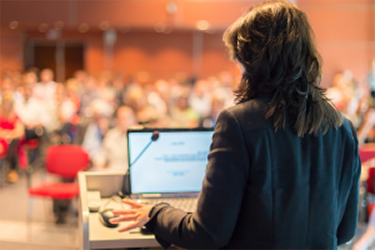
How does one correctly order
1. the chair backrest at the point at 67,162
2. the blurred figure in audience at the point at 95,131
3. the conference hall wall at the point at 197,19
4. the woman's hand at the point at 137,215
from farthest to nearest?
the conference hall wall at the point at 197,19 → the blurred figure in audience at the point at 95,131 → the chair backrest at the point at 67,162 → the woman's hand at the point at 137,215

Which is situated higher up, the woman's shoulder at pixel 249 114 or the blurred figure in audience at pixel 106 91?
the blurred figure in audience at pixel 106 91

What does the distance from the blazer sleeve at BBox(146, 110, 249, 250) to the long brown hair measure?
0.11m

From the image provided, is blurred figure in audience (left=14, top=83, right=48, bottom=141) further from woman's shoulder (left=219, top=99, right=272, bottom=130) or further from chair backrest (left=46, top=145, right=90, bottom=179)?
woman's shoulder (left=219, top=99, right=272, bottom=130)

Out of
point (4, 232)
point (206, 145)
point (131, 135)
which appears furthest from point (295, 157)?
point (4, 232)

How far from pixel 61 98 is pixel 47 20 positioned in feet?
8.32

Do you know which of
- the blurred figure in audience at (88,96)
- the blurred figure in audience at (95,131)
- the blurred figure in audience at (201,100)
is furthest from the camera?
the blurred figure in audience at (88,96)

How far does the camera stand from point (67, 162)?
376 cm

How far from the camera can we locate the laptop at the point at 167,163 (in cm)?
170

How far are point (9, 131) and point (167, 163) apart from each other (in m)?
4.20

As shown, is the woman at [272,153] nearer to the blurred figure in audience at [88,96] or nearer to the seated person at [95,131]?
the seated person at [95,131]

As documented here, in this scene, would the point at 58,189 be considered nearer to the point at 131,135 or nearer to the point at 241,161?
the point at 131,135

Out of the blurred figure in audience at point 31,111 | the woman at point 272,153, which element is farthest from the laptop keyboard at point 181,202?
the blurred figure in audience at point 31,111

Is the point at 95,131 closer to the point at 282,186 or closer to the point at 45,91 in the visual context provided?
the point at 45,91

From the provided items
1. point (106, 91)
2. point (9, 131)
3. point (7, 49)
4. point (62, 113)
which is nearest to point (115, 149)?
point (9, 131)
